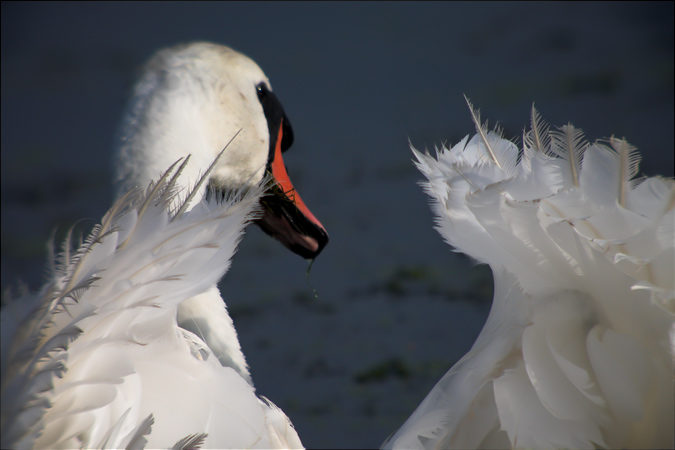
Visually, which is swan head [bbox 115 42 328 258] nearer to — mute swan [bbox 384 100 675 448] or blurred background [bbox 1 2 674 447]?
mute swan [bbox 384 100 675 448]

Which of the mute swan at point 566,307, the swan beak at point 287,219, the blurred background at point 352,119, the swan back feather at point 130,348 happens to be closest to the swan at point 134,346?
the swan back feather at point 130,348

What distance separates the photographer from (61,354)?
636 mm

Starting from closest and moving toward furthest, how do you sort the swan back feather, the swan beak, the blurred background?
1. the swan back feather
2. the swan beak
3. the blurred background

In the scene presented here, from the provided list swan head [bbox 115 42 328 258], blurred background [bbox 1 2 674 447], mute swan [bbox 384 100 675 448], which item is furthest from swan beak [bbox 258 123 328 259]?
blurred background [bbox 1 2 674 447]

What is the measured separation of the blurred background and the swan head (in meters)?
1.15

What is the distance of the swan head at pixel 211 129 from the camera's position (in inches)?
44.1

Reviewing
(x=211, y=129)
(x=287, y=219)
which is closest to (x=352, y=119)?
(x=287, y=219)

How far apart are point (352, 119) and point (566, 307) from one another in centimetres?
322

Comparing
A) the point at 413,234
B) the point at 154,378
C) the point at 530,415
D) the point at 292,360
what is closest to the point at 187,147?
the point at 154,378

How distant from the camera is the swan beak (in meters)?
1.43

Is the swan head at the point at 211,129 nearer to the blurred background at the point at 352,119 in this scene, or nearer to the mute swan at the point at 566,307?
the mute swan at the point at 566,307

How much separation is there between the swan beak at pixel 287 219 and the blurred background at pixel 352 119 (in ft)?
3.54

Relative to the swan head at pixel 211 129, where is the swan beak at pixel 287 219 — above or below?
below

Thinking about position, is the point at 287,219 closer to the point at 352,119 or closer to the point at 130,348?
the point at 130,348
